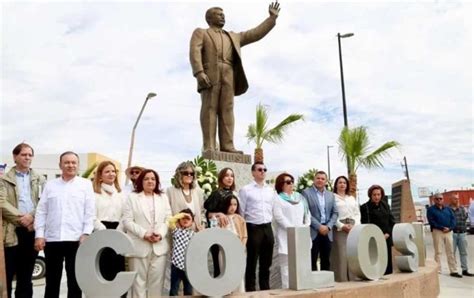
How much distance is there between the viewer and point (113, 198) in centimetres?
477

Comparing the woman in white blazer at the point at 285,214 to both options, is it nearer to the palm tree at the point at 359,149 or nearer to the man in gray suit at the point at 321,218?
the man in gray suit at the point at 321,218

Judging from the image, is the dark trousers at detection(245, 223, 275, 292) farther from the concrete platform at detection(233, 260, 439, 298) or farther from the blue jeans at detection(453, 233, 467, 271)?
the blue jeans at detection(453, 233, 467, 271)

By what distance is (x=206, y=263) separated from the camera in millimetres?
3922

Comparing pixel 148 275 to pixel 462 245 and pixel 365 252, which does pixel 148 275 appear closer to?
pixel 365 252

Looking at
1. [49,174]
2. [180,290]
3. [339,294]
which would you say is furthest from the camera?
[49,174]

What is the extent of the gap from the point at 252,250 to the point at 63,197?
75.6 inches


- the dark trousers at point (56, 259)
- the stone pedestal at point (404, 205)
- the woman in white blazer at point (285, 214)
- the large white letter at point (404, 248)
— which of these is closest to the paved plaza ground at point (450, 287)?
the stone pedestal at point (404, 205)

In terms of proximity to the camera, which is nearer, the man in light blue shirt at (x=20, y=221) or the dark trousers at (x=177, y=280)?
the man in light blue shirt at (x=20, y=221)

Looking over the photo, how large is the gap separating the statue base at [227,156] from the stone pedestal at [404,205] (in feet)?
11.2

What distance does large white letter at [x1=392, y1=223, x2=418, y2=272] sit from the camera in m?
5.79

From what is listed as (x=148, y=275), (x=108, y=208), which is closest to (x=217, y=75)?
(x=108, y=208)

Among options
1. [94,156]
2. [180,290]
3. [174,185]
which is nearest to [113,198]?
[174,185]

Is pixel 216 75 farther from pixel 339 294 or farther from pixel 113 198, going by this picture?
pixel 339 294

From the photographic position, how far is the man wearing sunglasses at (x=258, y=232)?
5023mm
